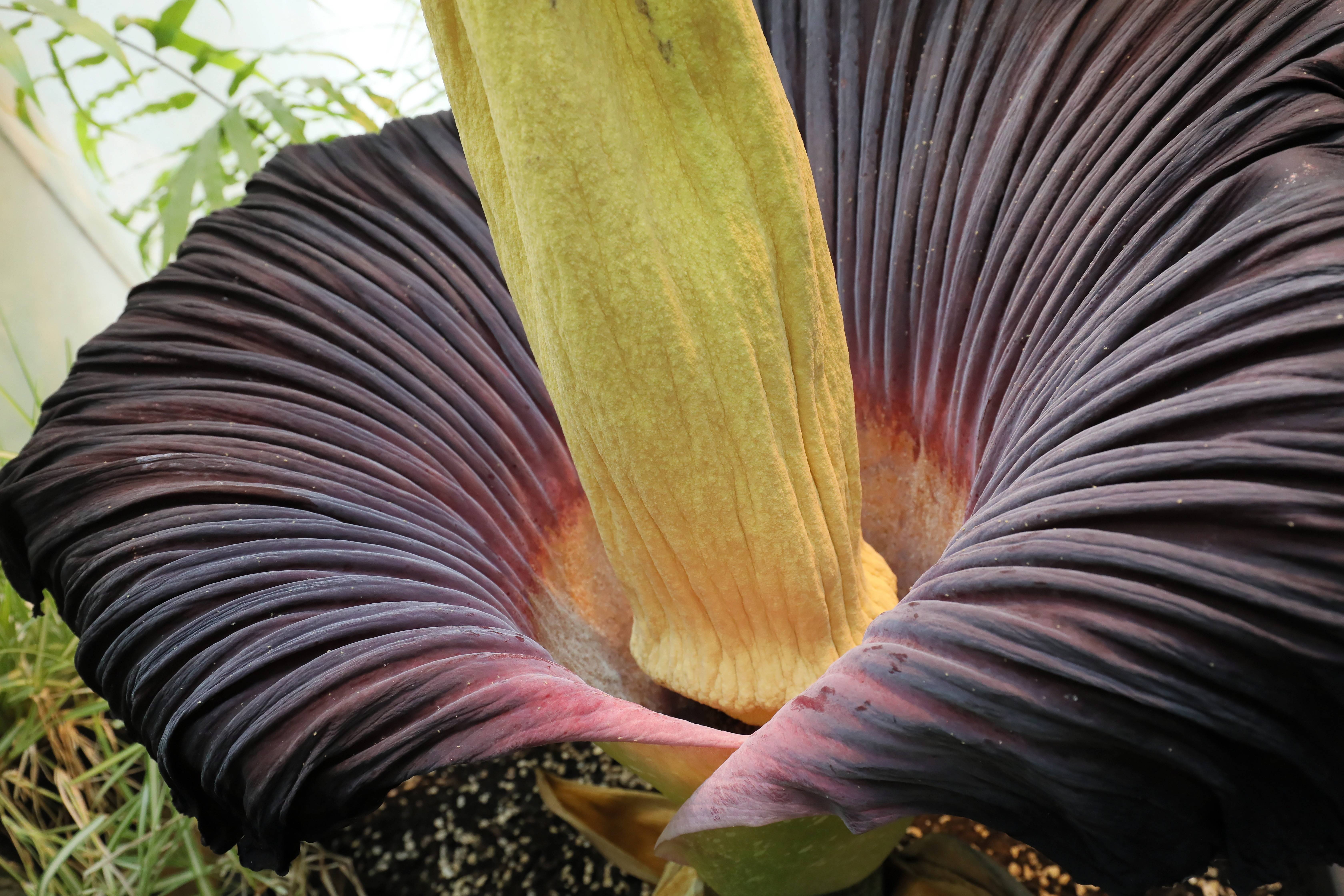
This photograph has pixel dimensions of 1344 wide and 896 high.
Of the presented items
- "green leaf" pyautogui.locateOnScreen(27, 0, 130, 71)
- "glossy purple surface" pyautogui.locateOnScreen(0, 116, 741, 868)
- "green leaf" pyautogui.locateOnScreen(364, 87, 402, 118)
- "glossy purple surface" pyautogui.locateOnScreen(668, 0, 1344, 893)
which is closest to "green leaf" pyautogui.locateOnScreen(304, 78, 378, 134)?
"green leaf" pyautogui.locateOnScreen(364, 87, 402, 118)

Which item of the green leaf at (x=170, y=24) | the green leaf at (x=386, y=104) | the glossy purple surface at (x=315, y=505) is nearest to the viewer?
the glossy purple surface at (x=315, y=505)

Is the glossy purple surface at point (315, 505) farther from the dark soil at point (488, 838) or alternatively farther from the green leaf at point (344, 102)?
the green leaf at point (344, 102)

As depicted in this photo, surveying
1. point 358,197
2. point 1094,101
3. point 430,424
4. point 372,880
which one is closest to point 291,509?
point 430,424

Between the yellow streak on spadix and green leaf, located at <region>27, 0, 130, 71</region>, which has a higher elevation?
green leaf, located at <region>27, 0, 130, 71</region>

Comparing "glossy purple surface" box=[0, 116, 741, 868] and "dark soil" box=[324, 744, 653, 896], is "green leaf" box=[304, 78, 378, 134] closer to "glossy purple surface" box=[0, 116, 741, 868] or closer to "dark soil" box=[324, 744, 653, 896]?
"glossy purple surface" box=[0, 116, 741, 868]

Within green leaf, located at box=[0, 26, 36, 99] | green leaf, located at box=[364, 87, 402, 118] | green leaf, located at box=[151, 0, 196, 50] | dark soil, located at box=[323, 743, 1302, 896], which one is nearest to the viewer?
dark soil, located at box=[323, 743, 1302, 896]

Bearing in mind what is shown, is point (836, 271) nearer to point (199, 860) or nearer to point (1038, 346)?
point (1038, 346)

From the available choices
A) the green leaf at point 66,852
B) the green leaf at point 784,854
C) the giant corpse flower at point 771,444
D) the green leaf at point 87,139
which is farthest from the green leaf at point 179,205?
the green leaf at point 784,854

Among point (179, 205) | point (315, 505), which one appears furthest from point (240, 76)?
point (315, 505)
